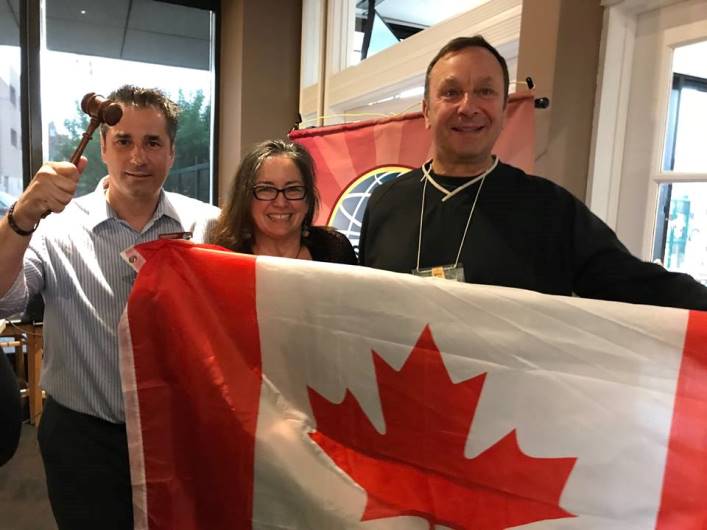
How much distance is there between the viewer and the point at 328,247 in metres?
1.39

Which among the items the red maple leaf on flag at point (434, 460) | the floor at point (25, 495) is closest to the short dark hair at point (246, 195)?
the red maple leaf on flag at point (434, 460)

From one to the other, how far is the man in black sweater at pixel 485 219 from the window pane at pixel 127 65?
277 centimetres

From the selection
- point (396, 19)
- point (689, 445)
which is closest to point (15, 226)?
point (689, 445)

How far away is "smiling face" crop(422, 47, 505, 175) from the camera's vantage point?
1.18 metres

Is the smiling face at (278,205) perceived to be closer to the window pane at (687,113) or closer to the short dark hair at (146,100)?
the short dark hair at (146,100)

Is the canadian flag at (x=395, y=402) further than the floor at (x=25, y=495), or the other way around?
the floor at (x=25, y=495)

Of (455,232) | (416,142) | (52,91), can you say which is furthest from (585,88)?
(52,91)

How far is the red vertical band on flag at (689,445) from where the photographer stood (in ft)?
2.53

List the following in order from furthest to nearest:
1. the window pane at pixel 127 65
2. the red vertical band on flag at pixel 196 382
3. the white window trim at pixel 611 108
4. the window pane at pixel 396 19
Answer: the window pane at pixel 127 65 → the window pane at pixel 396 19 → the white window trim at pixel 611 108 → the red vertical band on flag at pixel 196 382

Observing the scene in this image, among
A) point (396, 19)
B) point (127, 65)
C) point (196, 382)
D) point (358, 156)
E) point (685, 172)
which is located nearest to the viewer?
point (196, 382)

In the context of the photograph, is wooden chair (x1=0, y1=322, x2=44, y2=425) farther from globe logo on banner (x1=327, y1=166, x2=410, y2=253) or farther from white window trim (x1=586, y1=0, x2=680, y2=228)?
white window trim (x1=586, y1=0, x2=680, y2=228)

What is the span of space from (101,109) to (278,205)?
44 centimetres

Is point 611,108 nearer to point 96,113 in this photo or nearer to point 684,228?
point 684,228

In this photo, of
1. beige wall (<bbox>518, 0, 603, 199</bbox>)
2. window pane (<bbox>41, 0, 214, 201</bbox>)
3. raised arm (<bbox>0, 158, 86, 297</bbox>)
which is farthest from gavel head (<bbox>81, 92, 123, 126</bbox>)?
window pane (<bbox>41, 0, 214, 201</bbox>)
